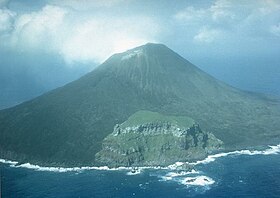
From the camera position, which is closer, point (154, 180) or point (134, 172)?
→ point (154, 180)

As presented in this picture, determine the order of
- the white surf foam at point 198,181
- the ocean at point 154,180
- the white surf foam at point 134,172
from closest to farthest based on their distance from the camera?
1. the ocean at point 154,180
2. the white surf foam at point 198,181
3. the white surf foam at point 134,172

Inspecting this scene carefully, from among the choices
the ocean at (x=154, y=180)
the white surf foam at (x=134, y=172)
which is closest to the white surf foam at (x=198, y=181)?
the ocean at (x=154, y=180)

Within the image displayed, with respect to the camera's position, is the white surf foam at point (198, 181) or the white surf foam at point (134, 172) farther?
the white surf foam at point (134, 172)

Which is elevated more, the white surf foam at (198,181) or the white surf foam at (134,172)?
the white surf foam at (134,172)

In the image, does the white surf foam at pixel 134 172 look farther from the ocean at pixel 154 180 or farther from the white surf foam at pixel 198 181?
the white surf foam at pixel 198 181

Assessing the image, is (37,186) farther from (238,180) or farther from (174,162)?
(238,180)

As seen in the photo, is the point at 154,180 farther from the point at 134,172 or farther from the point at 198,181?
the point at 198,181

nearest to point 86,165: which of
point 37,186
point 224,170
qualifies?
point 37,186

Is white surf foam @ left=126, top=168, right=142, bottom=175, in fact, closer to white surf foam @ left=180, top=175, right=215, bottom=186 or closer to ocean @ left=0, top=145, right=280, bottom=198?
ocean @ left=0, top=145, right=280, bottom=198

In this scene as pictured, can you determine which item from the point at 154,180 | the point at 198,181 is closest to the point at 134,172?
the point at 154,180
